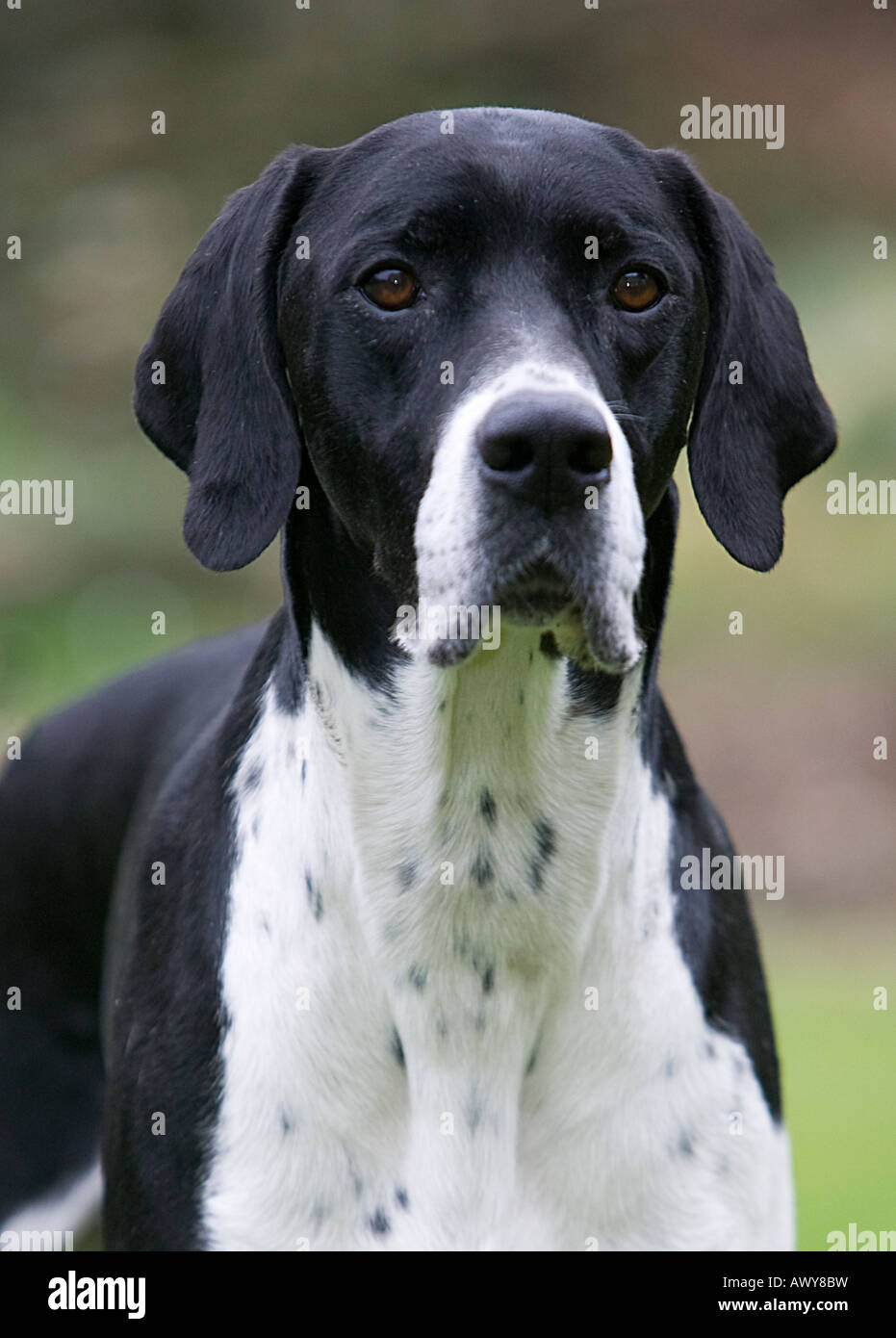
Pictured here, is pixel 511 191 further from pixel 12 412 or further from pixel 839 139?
pixel 839 139

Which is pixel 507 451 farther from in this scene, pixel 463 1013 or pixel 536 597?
pixel 463 1013

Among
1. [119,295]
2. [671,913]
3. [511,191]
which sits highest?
[119,295]

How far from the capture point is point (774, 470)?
10.7 ft

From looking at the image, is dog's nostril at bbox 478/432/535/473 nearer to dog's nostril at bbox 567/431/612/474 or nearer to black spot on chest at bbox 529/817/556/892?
dog's nostril at bbox 567/431/612/474

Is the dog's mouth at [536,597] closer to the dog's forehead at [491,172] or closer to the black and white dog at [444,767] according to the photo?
the black and white dog at [444,767]

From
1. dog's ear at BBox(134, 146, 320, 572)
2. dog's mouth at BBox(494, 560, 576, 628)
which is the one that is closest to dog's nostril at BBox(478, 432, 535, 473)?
dog's mouth at BBox(494, 560, 576, 628)

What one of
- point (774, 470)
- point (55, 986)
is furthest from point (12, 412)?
point (774, 470)

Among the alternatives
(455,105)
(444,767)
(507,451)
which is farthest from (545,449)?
(455,105)

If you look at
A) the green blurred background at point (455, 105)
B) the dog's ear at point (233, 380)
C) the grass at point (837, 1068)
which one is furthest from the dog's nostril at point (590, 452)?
the green blurred background at point (455, 105)

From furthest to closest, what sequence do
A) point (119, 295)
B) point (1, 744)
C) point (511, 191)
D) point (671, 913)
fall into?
1. point (119, 295)
2. point (1, 744)
3. point (671, 913)
4. point (511, 191)

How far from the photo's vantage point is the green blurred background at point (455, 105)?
11.3 m

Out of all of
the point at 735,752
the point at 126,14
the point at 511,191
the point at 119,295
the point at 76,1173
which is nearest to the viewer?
the point at 511,191

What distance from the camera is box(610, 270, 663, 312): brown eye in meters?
2.90

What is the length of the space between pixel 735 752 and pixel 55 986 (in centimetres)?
733
